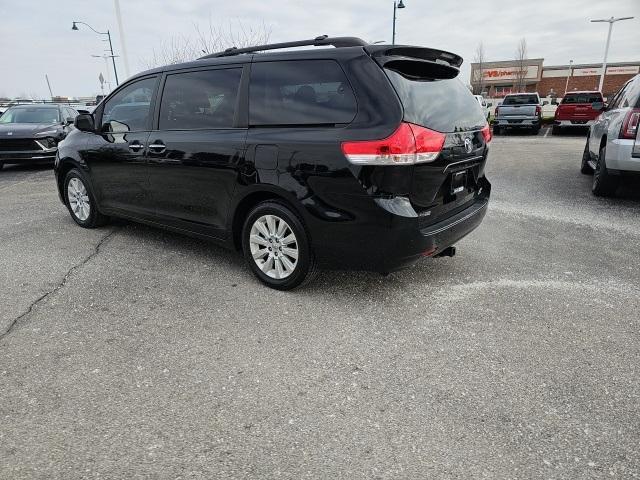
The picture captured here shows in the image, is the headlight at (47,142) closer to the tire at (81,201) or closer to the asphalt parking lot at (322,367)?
the tire at (81,201)

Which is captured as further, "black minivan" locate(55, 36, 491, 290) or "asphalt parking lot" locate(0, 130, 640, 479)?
"black minivan" locate(55, 36, 491, 290)

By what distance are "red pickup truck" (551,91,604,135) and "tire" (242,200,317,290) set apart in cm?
1832

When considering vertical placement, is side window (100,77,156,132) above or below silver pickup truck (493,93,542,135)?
above

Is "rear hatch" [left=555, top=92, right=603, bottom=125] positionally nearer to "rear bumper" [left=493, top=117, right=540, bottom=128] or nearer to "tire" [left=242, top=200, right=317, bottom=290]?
"rear bumper" [left=493, top=117, right=540, bottom=128]

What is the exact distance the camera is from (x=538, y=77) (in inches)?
2429

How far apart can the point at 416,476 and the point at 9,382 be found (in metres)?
2.28

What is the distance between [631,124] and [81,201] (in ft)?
22.6

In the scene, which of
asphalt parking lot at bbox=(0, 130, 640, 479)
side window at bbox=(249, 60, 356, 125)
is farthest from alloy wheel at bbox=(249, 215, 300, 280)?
side window at bbox=(249, 60, 356, 125)

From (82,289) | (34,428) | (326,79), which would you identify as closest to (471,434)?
(34,428)

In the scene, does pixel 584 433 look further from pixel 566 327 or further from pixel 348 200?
pixel 348 200

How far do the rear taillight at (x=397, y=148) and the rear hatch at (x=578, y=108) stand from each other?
1819 cm

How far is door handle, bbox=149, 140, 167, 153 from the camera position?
432 cm

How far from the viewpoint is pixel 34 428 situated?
7.51 ft

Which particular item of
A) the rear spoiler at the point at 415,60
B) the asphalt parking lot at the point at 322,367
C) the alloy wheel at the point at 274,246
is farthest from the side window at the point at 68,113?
the rear spoiler at the point at 415,60
